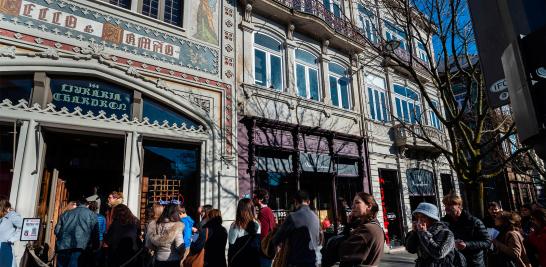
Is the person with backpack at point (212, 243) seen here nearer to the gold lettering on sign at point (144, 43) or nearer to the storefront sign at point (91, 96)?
the storefront sign at point (91, 96)

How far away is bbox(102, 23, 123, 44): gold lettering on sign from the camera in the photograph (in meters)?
7.86

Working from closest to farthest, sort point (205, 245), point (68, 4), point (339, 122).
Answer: point (205, 245) → point (68, 4) → point (339, 122)

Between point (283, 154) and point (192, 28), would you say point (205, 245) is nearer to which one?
point (283, 154)

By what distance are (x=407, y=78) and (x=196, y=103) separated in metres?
12.1

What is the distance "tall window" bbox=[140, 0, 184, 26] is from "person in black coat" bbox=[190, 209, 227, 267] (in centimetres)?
642

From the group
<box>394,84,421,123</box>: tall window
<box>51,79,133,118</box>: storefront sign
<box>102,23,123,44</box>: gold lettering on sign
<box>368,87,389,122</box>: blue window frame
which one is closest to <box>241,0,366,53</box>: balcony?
<box>368,87,389,122</box>: blue window frame

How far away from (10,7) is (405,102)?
15559mm

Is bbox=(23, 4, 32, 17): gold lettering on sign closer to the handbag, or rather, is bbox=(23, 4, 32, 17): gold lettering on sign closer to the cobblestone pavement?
the handbag

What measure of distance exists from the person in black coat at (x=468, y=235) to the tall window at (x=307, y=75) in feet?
26.3

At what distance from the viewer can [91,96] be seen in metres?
7.47

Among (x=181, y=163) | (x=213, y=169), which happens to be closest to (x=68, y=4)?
(x=181, y=163)

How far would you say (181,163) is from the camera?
28.5ft

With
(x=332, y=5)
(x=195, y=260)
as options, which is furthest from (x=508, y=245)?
(x=332, y=5)

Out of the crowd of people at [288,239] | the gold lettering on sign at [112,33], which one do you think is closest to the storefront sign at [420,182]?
the crowd of people at [288,239]
